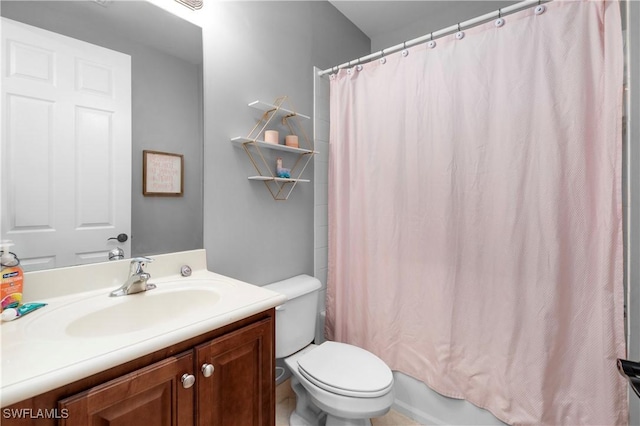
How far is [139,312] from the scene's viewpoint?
1.02m

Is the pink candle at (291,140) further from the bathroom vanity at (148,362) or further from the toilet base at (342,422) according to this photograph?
the toilet base at (342,422)

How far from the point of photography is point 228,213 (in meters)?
1.47

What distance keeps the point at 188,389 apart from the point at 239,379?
18cm

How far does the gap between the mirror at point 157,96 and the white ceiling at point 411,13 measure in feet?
4.37

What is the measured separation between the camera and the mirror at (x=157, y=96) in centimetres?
108

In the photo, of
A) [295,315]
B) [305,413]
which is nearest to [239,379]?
[295,315]

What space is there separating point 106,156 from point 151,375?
2.70 ft

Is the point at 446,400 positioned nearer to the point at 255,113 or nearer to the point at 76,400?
the point at 76,400

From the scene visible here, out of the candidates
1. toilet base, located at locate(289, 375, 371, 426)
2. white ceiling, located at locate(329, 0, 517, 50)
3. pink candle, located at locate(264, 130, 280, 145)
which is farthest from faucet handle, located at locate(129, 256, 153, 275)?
white ceiling, located at locate(329, 0, 517, 50)

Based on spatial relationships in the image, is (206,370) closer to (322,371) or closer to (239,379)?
(239,379)
